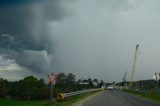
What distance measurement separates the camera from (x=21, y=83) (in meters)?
148

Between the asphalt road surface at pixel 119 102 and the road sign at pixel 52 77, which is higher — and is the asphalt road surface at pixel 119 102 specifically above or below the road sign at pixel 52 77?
below

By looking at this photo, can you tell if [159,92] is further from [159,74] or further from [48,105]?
[48,105]

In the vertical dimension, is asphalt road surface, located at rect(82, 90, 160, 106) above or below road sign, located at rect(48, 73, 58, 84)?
below

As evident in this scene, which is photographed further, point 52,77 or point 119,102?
point 119,102

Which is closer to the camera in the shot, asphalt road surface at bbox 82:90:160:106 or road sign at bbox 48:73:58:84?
road sign at bbox 48:73:58:84

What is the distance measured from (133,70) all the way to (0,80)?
2662 inches

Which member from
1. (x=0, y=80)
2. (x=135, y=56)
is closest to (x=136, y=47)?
(x=135, y=56)

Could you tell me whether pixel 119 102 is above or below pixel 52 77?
below

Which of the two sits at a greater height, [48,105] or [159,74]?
[159,74]

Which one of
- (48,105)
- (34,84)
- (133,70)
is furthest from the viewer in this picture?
(133,70)

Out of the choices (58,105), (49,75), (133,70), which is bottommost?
(58,105)

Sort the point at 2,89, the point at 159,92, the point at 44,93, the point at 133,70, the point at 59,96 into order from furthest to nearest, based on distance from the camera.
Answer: the point at 133,70 < the point at 2,89 < the point at 44,93 < the point at 159,92 < the point at 59,96

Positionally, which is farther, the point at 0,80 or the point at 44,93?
the point at 0,80

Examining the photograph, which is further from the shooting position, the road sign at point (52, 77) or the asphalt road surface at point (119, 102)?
the asphalt road surface at point (119, 102)
